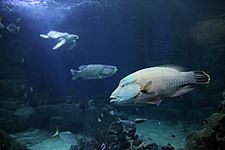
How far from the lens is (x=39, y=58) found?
20.7 m

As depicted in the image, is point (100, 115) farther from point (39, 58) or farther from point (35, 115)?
point (39, 58)

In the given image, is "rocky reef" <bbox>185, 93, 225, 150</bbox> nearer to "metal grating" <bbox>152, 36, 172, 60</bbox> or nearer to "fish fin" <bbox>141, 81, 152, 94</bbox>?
"fish fin" <bbox>141, 81, 152, 94</bbox>

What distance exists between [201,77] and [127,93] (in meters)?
0.71

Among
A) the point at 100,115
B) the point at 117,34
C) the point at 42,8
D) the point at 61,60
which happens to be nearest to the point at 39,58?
the point at 61,60

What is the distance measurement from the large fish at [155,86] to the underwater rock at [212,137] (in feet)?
9.47

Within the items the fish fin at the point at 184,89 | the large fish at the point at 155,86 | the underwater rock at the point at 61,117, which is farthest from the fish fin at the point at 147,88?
the underwater rock at the point at 61,117

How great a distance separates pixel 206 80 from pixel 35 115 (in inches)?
478

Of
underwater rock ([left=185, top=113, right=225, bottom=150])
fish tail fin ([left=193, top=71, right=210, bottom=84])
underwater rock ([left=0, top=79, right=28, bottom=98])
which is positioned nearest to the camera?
fish tail fin ([left=193, top=71, right=210, bottom=84])

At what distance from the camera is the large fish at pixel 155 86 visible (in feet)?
8.37

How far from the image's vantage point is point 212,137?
5.15 metres

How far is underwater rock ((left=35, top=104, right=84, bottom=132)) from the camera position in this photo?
12.9 metres

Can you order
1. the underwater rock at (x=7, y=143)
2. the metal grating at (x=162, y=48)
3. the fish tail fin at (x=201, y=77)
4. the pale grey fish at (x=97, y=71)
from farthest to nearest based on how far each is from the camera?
the metal grating at (x=162, y=48) → the pale grey fish at (x=97, y=71) → the underwater rock at (x=7, y=143) → the fish tail fin at (x=201, y=77)

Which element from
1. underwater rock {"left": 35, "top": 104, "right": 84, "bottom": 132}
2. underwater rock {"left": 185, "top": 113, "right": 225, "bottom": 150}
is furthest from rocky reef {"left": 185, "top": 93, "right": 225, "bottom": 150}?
underwater rock {"left": 35, "top": 104, "right": 84, "bottom": 132}

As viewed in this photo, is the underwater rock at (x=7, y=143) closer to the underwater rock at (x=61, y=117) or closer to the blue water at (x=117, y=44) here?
the underwater rock at (x=61, y=117)
